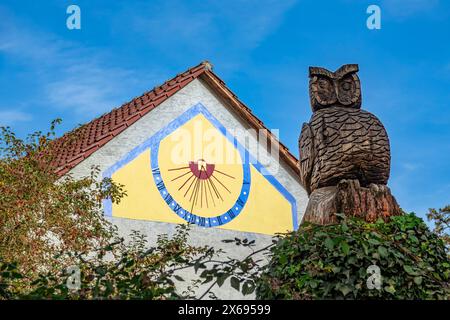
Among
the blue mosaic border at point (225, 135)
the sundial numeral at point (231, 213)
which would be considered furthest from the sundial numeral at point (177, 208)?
the blue mosaic border at point (225, 135)

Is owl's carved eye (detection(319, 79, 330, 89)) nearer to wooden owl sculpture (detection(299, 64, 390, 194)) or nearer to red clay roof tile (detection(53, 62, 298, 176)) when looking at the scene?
wooden owl sculpture (detection(299, 64, 390, 194))

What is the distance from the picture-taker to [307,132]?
6.89 metres

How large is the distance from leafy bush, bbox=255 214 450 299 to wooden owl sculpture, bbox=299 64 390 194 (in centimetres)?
97

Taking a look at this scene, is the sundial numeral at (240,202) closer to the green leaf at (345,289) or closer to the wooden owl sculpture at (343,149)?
the wooden owl sculpture at (343,149)

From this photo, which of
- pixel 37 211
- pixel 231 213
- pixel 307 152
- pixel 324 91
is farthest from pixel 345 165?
pixel 231 213

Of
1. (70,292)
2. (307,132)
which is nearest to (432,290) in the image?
(307,132)

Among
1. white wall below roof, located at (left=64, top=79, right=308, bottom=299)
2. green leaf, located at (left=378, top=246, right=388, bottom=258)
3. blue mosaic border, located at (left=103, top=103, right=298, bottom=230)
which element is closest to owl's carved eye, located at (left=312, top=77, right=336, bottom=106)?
green leaf, located at (left=378, top=246, right=388, bottom=258)

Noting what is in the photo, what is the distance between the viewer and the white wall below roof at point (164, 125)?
13.2 m

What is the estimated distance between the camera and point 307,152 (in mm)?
6863

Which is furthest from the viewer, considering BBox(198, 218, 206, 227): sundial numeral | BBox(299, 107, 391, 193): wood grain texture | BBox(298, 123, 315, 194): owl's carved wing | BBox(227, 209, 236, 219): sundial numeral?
BBox(227, 209, 236, 219): sundial numeral

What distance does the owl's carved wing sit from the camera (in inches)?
268
